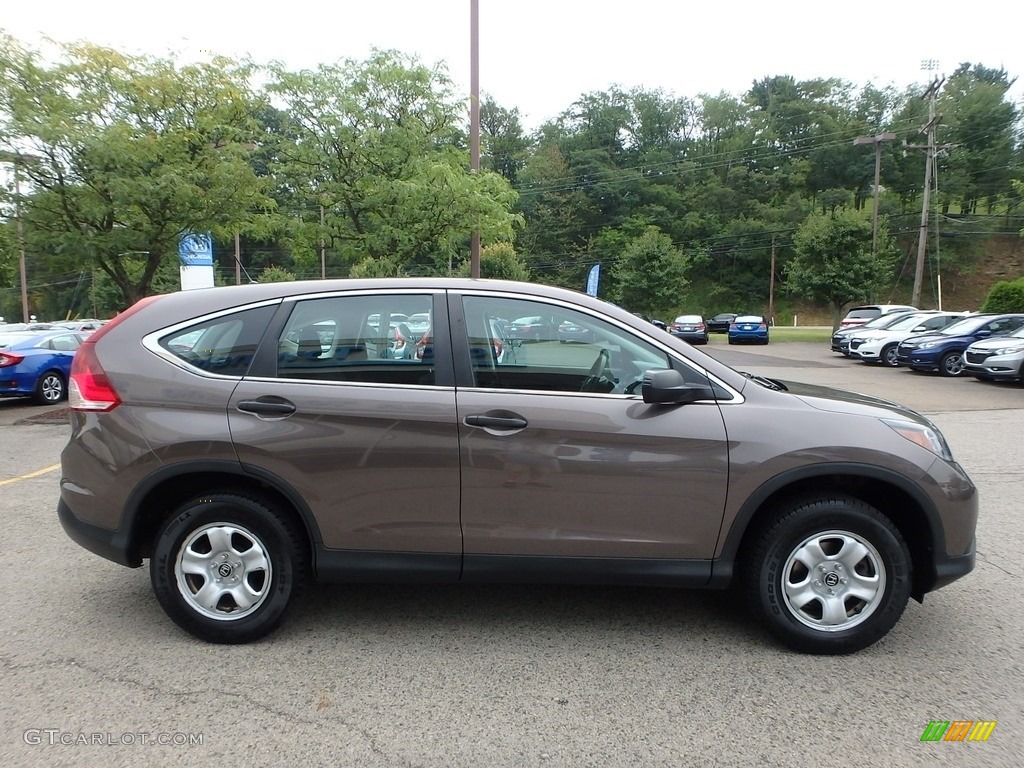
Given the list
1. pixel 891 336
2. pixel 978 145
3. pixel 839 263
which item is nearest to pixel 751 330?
pixel 839 263

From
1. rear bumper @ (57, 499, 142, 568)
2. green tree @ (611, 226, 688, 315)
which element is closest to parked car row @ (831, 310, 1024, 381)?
rear bumper @ (57, 499, 142, 568)

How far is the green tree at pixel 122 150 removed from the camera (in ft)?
35.1

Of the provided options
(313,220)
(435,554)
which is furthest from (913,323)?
(435,554)

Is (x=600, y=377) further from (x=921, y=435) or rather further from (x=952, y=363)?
(x=952, y=363)

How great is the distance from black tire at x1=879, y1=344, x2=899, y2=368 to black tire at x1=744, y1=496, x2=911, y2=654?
1894 cm

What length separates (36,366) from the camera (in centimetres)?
1213

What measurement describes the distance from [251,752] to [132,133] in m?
11.0

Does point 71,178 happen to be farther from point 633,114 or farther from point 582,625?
point 633,114

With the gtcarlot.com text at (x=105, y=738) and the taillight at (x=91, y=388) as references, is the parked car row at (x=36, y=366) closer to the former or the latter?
the taillight at (x=91, y=388)

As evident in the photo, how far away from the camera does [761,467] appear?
3.20 m

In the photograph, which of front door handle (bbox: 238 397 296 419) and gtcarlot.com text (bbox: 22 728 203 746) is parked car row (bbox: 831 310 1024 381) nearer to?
front door handle (bbox: 238 397 296 419)

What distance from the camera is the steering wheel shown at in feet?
11.0

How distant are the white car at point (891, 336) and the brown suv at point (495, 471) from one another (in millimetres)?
19130

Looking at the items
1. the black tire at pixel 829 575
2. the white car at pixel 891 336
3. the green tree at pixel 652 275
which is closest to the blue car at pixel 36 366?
the black tire at pixel 829 575
